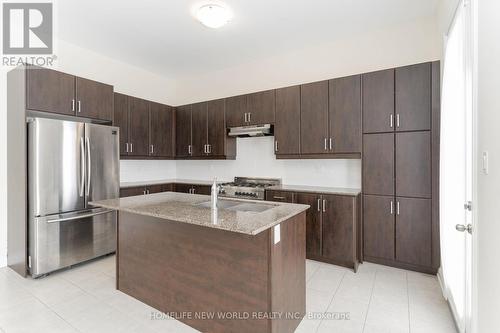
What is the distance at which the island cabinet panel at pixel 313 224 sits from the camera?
10.8 feet

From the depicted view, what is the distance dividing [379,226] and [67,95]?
417 centimetres

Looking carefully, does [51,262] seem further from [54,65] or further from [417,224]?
[417,224]

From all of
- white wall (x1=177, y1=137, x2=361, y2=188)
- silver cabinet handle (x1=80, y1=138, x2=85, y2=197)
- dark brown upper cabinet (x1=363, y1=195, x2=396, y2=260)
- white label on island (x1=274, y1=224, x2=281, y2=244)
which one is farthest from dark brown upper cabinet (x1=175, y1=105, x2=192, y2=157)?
white label on island (x1=274, y1=224, x2=281, y2=244)

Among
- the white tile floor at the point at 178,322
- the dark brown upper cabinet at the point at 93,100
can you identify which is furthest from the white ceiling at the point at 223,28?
the white tile floor at the point at 178,322

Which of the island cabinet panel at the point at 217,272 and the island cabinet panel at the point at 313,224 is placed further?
the island cabinet panel at the point at 313,224

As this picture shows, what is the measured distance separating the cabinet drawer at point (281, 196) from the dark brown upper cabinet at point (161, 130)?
230cm

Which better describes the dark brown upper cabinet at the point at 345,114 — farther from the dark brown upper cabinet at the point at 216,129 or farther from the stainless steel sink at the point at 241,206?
the dark brown upper cabinet at the point at 216,129

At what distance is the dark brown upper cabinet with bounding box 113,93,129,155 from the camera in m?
3.99

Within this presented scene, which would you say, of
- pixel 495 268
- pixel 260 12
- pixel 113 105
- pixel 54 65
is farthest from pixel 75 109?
pixel 495 268

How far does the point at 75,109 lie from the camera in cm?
322

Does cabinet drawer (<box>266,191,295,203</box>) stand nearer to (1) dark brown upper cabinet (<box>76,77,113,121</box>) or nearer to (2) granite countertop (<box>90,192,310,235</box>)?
(2) granite countertop (<box>90,192,310,235</box>)

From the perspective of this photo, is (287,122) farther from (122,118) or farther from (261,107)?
(122,118)

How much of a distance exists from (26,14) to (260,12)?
9.34ft

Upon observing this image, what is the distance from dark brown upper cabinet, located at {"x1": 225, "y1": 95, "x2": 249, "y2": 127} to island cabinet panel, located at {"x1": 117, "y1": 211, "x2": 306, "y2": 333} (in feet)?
7.69
